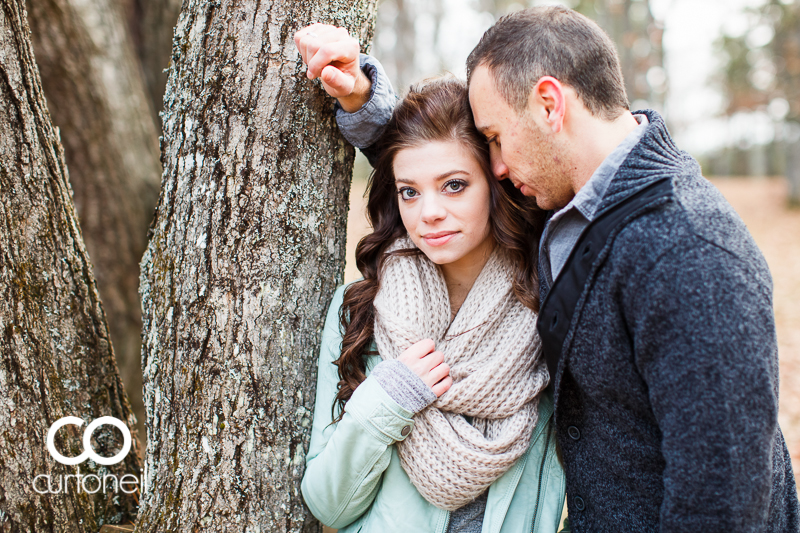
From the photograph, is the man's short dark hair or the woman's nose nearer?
the man's short dark hair

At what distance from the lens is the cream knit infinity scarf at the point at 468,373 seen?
1759 millimetres

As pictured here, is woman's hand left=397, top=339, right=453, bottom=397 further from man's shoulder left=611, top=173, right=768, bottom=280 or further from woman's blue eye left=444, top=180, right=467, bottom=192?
man's shoulder left=611, top=173, right=768, bottom=280

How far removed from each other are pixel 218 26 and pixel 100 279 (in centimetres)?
251

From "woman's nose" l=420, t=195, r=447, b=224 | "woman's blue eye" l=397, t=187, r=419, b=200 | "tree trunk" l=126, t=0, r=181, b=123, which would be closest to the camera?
"woman's nose" l=420, t=195, r=447, b=224

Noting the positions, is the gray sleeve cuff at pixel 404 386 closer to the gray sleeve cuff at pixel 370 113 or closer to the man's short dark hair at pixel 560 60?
the gray sleeve cuff at pixel 370 113

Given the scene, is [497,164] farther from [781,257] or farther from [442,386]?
[781,257]

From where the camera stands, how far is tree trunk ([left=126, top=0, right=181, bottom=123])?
4316 mm

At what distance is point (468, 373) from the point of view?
1.84 m

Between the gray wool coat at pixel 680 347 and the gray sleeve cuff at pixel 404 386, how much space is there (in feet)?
1.45

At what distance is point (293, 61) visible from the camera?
179cm

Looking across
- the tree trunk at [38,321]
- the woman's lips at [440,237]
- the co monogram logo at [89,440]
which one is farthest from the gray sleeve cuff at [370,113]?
the co monogram logo at [89,440]

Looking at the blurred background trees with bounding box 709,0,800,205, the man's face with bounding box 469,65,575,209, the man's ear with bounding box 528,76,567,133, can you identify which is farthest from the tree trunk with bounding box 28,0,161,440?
the blurred background trees with bounding box 709,0,800,205

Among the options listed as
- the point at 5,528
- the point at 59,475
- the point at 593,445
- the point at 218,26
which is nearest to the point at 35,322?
the point at 59,475

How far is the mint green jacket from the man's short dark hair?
3.15 feet
